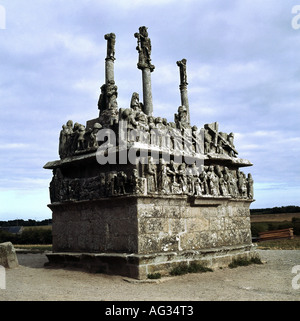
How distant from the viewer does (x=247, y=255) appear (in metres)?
12.5

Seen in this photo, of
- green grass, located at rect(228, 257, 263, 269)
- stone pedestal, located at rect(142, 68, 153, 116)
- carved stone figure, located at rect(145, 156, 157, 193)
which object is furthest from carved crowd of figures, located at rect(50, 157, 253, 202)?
stone pedestal, located at rect(142, 68, 153, 116)

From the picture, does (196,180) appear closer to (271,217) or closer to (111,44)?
(111,44)

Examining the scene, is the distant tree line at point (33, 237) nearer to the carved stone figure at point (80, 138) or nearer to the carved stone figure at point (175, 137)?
the carved stone figure at point (80, 138)

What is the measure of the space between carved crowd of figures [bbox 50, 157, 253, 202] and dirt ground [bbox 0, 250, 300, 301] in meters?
2.14

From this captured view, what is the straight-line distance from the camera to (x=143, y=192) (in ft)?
30.5

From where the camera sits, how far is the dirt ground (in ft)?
23.4

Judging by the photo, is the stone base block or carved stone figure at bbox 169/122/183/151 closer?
the stone base block

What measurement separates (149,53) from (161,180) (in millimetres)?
5157

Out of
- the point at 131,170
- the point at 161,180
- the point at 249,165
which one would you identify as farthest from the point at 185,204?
the point at 249,165

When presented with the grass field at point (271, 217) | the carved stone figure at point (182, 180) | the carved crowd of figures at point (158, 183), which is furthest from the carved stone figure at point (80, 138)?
the grass field at point (271, 217)

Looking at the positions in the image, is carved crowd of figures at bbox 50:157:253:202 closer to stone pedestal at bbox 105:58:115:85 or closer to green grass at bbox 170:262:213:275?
green grass at bbox 170:262:213:275

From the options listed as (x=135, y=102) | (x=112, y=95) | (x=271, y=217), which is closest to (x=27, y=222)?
(x=271, y=217)

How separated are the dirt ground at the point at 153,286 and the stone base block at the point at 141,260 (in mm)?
282
